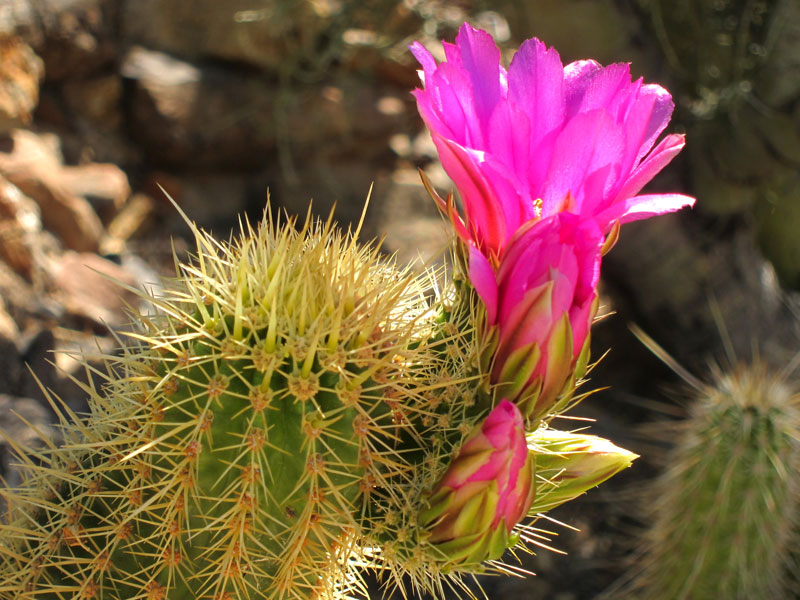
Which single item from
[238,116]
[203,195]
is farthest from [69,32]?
[203,195]

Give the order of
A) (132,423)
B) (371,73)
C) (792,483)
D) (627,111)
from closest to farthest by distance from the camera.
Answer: (627,111)
(132,423)
(792,483)
(371,73)

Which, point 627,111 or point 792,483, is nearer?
point 627,111

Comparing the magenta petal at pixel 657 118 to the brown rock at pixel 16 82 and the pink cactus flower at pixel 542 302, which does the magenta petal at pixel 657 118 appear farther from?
the brown rock at pixel 16 82

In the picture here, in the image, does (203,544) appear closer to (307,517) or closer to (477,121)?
(307,517)

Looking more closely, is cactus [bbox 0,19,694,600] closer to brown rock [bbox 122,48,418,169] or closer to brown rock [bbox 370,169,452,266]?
brown rock [bbox 370,169,452,266]

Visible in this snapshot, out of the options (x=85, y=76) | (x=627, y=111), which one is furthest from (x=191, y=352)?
(x=85, y=76)

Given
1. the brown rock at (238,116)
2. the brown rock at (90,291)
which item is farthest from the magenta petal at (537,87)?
the brown rock at (238,116)

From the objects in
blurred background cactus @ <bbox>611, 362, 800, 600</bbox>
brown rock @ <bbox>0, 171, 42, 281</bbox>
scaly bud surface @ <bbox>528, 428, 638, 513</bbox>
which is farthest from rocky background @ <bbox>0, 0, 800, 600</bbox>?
scaly bud surface @ <bbox>528, 428, 638, 513</bbox>
